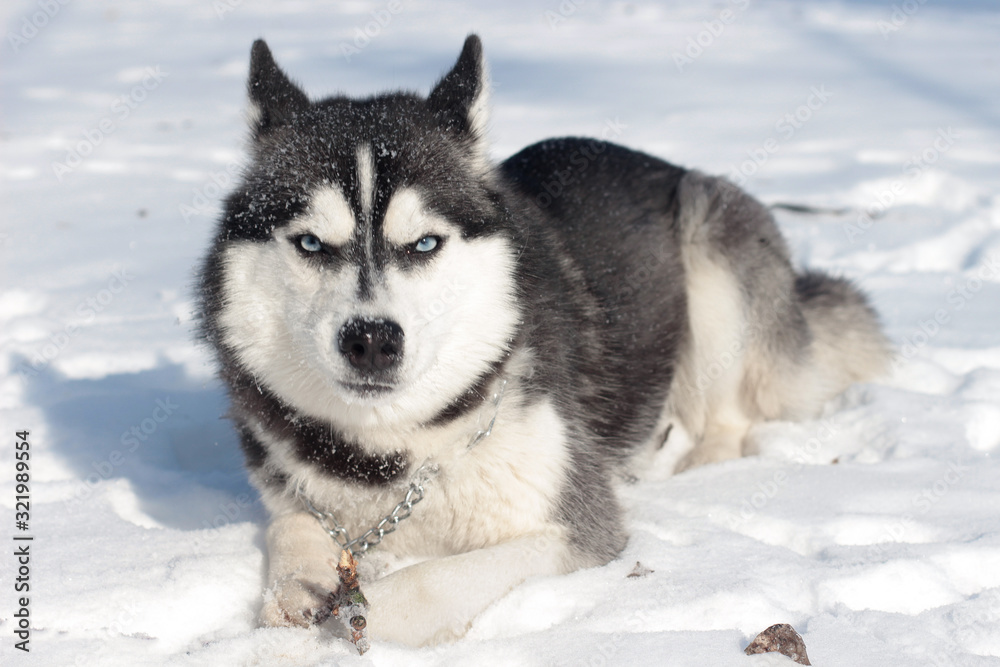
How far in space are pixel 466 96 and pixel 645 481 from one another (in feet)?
5.59

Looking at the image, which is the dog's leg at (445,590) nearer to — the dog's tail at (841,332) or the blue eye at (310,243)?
the blue eye at (310,243)

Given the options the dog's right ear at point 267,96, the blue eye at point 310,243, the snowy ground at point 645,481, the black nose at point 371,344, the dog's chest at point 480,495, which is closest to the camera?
the black nose at point 371,344

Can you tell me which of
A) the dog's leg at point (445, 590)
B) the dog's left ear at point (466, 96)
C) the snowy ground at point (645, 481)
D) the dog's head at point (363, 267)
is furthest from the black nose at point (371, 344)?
the dog's left ear at point (466, 96)

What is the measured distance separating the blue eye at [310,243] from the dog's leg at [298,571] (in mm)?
863

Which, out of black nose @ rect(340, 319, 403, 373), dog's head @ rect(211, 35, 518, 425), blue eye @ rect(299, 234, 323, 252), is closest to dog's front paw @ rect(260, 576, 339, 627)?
dog's head @ rect(211, 35, 518, 425)

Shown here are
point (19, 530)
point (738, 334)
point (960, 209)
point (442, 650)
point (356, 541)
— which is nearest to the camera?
point (442, 650)

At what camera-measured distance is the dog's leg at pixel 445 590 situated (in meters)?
2.28

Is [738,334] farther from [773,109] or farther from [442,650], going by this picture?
[773,109]

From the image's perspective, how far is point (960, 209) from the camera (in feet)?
20.4

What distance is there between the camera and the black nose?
2240 millimetres

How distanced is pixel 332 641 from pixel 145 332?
310 cm

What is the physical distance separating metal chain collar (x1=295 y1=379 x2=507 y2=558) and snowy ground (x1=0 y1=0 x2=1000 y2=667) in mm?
258

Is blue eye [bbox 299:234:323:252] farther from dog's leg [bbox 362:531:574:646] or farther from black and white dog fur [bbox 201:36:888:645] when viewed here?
dog's leg [bbox 362:531:574:646]

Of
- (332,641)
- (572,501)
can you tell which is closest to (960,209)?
(572,501)
